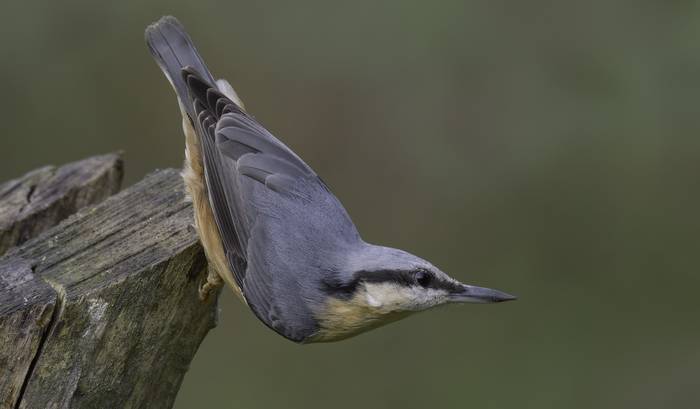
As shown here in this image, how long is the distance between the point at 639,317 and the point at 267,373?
80.9 inches

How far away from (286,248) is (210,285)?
0.29m

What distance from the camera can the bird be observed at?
3104 millimetres

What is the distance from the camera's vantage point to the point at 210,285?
3232mm

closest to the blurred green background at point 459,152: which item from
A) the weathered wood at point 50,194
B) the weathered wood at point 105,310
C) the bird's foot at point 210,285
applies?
the weathered wood at point 50,194

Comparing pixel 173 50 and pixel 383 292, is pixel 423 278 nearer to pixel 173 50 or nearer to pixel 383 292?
pixel 383 292

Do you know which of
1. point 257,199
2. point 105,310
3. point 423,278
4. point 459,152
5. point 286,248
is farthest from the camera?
point 459,152

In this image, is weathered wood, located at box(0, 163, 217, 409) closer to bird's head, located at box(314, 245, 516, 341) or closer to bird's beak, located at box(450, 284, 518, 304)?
bird's head, located at box(314, 245, 516, 341)

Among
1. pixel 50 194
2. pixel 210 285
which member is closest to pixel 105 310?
pixel 210 285

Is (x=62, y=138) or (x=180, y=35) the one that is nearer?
(x=180, y=35)

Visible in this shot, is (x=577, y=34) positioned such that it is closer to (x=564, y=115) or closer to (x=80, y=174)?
(x=564, y=115)

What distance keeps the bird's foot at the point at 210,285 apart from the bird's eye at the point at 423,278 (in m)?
0.68

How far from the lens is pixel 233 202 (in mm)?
3619

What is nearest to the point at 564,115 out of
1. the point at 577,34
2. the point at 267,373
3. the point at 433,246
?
the point at 577,34

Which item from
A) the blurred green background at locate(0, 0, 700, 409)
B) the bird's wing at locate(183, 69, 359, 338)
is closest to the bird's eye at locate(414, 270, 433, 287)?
the bird's wing at locate(183, 69, 359, 338)
